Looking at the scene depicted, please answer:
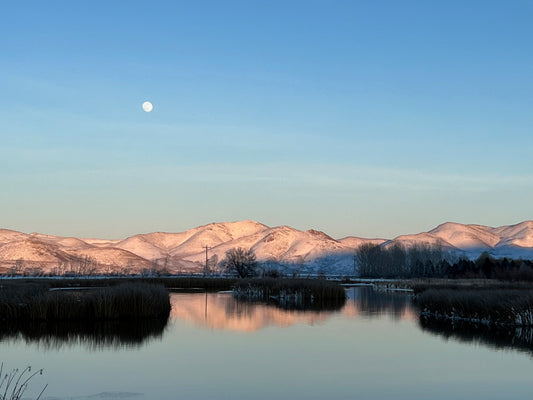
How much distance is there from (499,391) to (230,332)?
15752 millimetres

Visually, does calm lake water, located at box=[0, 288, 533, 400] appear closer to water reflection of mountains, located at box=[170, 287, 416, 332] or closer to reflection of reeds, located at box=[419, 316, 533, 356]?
reflection of reeds, located at box=[419, 316, 533, 356]

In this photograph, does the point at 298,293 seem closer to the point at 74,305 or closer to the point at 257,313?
the point at 257,313

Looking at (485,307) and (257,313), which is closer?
(485,307)

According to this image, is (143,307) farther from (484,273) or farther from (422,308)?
(484,273)

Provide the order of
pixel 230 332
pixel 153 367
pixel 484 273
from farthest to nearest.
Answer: pixel 484 273
pixel 230 332
pixel 153 367

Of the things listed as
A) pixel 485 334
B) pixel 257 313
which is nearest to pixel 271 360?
pixel 485 334

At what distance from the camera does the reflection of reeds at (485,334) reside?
84.9 feet

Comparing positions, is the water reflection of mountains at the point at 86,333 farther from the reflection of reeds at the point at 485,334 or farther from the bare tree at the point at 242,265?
the bare tree at the point at 242,265

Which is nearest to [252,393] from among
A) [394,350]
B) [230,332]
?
[394,350]

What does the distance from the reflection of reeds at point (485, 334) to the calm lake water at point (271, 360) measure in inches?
3.2

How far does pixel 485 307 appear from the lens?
33719mm

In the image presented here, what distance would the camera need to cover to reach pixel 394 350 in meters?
25.1

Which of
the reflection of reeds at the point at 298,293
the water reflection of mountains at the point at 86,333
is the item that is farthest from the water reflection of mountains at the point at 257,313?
the water reflection of mountains at the point at 86,333

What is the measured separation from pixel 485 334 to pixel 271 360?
40.6ft
